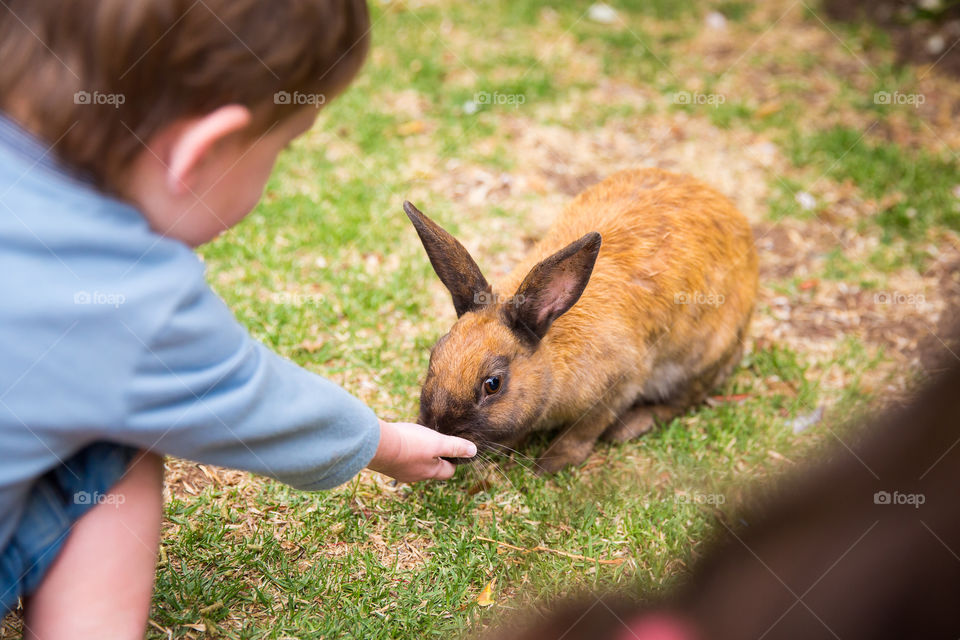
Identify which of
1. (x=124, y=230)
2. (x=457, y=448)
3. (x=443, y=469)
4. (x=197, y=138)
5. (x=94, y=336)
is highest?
(x=197, y=138)

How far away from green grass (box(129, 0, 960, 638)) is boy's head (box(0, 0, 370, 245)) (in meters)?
1.60

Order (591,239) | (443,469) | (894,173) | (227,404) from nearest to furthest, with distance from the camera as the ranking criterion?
(227,404)
(443,469)
(591,239)
(894,173)

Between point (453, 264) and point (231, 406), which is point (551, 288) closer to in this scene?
point (453, 264)

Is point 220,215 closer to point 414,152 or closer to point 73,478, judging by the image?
point 73,478

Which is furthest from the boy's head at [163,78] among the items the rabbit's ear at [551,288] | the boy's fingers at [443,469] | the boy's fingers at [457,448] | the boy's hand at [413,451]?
the rabbit's ear at [551,288]

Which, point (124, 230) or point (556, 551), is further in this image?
point (556, 551)

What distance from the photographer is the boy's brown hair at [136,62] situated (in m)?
1.68

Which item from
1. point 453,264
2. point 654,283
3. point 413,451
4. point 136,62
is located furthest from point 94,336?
point 654,283

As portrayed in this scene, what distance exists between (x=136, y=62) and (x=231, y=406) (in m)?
0.76

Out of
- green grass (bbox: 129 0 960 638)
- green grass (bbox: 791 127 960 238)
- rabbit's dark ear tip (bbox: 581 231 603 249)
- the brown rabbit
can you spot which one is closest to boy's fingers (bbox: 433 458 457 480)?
the brown rabbit

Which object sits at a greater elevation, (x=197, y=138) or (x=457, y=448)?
(x=197, y=138)

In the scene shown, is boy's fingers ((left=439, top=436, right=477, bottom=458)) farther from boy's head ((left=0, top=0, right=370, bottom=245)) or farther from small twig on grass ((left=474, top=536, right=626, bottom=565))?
boy's head ((left=0, top=0, right=370, bottom=245))

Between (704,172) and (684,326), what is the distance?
2.25 metres

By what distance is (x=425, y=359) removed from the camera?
4160 mm
